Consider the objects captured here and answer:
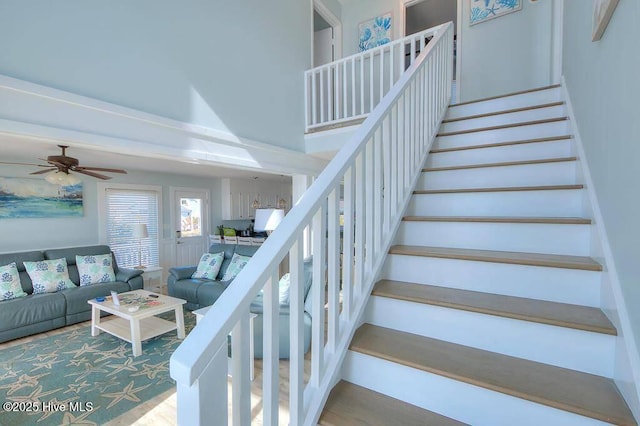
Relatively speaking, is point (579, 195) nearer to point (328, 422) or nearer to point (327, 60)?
point (328, 422)

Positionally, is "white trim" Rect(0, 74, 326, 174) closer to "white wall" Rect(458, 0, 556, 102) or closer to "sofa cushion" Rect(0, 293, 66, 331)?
"sofa cushion" Rect(0, 293, 66, 331)

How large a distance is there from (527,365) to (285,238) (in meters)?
0.98

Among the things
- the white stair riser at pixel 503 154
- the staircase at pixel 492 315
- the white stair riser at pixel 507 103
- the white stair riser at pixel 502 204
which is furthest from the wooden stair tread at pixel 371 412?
the white stair riser at pixel 507 103

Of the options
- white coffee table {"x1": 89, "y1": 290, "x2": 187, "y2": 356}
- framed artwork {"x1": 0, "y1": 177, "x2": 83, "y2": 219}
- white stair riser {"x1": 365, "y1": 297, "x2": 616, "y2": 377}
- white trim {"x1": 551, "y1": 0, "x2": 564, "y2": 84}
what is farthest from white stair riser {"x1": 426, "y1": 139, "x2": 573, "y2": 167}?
framed artwork {"x1": 0, "y1": 177, "x2": 83, "y2": 219}

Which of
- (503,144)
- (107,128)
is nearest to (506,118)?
(503,144)

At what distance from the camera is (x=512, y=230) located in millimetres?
1504

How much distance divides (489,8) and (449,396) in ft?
15.5

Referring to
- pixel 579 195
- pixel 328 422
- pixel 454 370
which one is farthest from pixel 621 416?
pixel 579 195

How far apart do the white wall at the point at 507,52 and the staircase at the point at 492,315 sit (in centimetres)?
225

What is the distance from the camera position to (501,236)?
153 cm

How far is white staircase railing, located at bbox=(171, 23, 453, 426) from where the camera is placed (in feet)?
2.10

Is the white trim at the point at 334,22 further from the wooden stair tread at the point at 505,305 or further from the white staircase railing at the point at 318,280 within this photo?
the wooden stair tread at the point at 505,305

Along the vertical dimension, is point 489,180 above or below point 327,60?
below

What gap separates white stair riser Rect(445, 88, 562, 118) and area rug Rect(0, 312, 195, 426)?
351 cm
